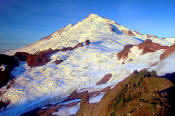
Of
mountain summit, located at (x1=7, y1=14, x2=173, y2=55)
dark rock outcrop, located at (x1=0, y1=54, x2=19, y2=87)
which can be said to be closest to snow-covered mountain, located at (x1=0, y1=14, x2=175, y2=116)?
dark rock outcrop, located at (x1=0, y1=54, x2=19, y2=87)

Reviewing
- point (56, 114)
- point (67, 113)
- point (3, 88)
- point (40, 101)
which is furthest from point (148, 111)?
point (3, 88)

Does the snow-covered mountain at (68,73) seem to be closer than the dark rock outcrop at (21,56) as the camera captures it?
Yes

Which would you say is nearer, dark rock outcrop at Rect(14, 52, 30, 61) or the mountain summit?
dark rock outcrop at Rect(14, 52, 30, 61)

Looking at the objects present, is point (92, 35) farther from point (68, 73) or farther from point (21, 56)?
point (68, 73)

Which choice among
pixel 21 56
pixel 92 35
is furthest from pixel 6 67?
pixel 92 35

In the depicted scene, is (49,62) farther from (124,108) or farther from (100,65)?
(124,108)

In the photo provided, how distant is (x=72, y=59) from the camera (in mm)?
30906

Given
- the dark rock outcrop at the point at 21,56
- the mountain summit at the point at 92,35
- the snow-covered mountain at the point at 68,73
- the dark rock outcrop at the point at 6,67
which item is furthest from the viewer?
the mountain summit at the point at 92,35

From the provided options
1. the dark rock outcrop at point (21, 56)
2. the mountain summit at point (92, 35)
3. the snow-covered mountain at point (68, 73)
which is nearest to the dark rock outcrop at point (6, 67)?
the snow-covered mountain at point (68, 73)

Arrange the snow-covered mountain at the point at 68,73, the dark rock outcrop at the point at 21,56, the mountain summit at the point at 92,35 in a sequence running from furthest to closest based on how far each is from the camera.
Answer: the mountain summit at the point at 92,35 → the dark rock outcrop at the point at 21,56 → the snow-covered mountain at the point at 68,73

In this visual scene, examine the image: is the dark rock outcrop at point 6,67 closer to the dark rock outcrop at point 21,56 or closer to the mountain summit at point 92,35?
the dark rock outcrop at point 21,56

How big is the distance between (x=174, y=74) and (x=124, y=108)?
332 cm

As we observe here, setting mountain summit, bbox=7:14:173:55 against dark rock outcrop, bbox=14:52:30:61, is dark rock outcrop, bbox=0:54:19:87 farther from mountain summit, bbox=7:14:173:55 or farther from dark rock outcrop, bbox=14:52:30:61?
mountain summit, bbox=7:14:173:55

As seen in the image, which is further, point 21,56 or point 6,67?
point 21,56
